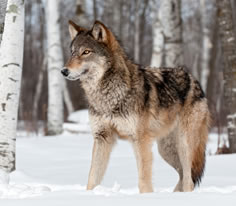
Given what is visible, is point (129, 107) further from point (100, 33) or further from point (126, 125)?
point (100, 33)

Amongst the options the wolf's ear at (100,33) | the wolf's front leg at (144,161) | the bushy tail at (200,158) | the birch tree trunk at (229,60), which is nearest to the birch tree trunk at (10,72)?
the wolf's ear at (100,33)

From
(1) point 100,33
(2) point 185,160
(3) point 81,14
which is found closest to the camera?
(1) point 100,33

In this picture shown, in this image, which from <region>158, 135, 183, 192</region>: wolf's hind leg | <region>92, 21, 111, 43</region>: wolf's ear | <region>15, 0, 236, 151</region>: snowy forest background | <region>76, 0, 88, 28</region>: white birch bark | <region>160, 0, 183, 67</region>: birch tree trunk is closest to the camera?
<region>92, 21, 111, 43</region>: wolf's ear

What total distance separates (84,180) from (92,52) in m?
1.95

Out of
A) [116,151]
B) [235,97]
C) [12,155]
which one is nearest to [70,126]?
[116,151]

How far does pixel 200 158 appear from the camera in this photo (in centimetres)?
478

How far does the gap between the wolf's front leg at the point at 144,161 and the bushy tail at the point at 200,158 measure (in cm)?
89

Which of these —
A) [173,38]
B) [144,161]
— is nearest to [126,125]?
[144,161]

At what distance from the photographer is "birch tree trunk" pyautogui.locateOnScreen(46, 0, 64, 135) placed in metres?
11.1

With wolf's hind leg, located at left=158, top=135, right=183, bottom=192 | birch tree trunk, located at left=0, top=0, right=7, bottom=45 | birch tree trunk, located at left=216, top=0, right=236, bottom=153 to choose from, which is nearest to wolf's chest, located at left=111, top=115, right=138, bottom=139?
wolf's hind leg, located at left=158, top=135, right=183, bottom=192

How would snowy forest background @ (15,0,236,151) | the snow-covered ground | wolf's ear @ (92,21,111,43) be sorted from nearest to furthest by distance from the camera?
the snow-covered ground
wolf's ear @ (92,21,111,43)
snowy forest background @ (15,0,236,151)

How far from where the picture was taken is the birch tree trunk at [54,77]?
1107 cm

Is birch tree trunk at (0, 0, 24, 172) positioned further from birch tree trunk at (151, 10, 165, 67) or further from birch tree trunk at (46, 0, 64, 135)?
birch tree trunk at (151, 10, 165, 67)

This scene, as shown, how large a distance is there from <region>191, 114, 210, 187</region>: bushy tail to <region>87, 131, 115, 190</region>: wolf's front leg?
1111mm
